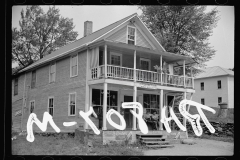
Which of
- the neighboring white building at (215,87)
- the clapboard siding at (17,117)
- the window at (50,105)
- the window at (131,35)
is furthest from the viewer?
the neighboring white building at (215,87)

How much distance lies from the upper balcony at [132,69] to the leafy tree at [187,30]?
8704mm

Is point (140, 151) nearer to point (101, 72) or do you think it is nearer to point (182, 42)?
point (101, 72)

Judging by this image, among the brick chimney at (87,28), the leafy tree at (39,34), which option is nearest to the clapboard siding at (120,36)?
the brick chimney at (87,28)

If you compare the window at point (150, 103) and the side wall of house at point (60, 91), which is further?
the window at point (150, 103)

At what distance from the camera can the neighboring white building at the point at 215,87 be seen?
113ft

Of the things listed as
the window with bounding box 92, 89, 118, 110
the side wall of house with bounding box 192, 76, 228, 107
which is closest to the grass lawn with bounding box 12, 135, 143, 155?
the window with bounding box 92, 89, 118, 110

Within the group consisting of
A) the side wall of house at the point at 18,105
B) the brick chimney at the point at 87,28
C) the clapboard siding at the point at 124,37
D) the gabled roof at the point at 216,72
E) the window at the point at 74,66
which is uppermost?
the brick chimney at the point at 87,28

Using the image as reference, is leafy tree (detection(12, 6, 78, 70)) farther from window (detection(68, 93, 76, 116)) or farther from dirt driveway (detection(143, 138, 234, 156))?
dirt driveway (detection(143, 138, 234, 156))

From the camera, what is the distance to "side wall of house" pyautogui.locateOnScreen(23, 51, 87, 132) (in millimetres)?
17281

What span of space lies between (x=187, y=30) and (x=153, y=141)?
1662 centimetres

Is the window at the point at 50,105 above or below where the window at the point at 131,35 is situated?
below

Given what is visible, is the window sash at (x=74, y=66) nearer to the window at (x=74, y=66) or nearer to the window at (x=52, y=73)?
the window at (x=74, y=66)
